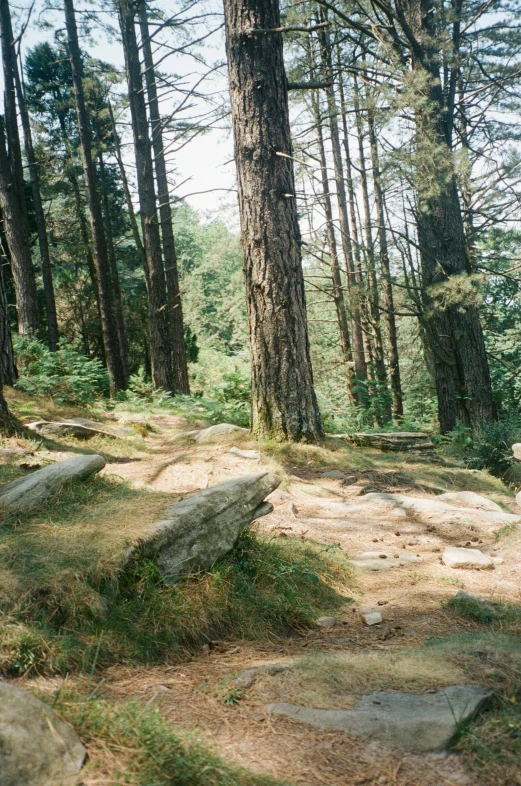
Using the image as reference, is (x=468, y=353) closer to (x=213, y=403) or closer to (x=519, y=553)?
(x=213, y=403)

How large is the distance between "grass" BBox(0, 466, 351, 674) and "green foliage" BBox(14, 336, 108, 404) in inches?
240

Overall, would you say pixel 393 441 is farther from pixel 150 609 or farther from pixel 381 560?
pixel 150 609

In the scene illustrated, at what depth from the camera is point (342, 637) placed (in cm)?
320

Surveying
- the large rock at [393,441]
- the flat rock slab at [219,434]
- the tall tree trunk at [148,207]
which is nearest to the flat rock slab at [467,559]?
the flat rock slab at [219,434]

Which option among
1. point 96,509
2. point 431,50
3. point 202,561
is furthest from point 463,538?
point 431,50

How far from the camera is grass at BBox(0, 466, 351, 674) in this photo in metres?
2.62

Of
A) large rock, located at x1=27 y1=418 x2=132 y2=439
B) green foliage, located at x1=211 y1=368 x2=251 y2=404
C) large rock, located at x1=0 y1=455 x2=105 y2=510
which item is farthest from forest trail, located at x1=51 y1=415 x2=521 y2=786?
green foliage, located at x1=211 y1=368 x2=251 y2=404

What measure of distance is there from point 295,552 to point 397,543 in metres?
1.13

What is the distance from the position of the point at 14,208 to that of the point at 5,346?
7165mm

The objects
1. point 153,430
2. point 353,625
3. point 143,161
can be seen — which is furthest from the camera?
point 143,161

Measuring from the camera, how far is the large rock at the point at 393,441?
27.1 ft

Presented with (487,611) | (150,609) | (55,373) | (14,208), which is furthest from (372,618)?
(14,208)

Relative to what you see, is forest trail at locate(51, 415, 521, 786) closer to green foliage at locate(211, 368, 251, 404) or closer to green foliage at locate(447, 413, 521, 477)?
green foliage at locate(447, 413, 521, 477)

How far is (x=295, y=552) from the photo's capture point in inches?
161
